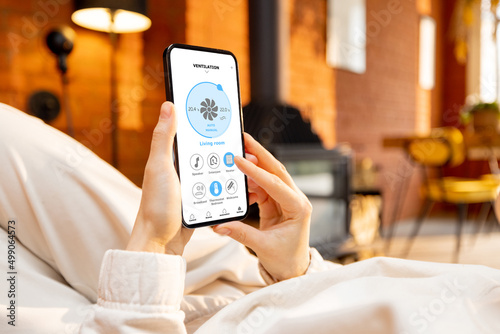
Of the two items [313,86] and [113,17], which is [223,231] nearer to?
[113,17]

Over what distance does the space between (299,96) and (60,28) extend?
5.56ft

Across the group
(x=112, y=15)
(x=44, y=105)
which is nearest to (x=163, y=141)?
(x=112, y=15)

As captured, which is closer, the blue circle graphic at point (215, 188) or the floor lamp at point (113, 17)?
the blue circle graphic at point (215, 188)

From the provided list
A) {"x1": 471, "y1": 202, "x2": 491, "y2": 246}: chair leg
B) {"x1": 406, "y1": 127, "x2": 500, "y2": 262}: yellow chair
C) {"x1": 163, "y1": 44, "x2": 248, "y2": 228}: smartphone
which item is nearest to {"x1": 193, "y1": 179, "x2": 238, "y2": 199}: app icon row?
{"x1": 163, "y1": 44, "x2": 248, "y2": 228}: smartphone

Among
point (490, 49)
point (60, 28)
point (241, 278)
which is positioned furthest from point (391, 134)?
point (241, 278)

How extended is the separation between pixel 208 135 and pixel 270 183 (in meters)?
0.10

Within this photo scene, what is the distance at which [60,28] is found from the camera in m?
1.60

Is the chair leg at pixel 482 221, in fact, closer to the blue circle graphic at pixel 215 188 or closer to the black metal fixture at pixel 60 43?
the black metal fixture at pixel 60 43

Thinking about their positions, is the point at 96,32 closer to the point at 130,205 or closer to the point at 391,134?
the point at 130,205

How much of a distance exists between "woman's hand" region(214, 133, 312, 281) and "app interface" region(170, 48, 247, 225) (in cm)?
3

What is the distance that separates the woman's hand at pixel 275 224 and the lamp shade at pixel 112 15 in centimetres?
116

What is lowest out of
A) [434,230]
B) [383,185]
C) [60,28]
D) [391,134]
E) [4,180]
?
[434,230]

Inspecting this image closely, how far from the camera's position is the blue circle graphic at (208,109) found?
0.54m

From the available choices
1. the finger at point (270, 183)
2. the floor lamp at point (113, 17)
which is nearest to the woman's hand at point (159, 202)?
the finger at point (270, 183)
